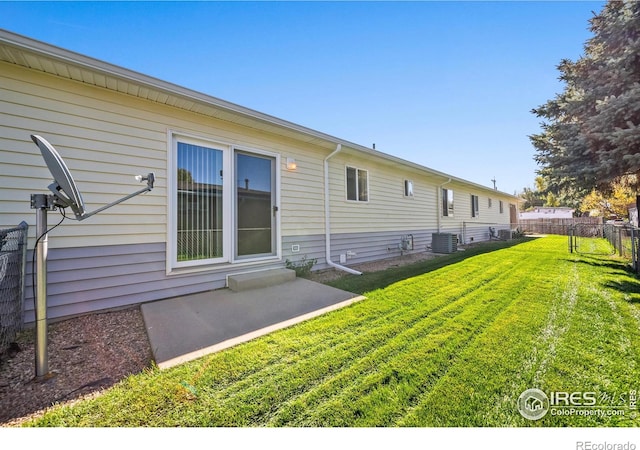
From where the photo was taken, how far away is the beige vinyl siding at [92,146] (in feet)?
9.09

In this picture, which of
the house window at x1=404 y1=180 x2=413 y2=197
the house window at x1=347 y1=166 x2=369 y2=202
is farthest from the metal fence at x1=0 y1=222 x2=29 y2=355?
the house window at x1=404 y1=180 x2=413 y2=197

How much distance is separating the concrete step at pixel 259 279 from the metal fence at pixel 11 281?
2257 mm

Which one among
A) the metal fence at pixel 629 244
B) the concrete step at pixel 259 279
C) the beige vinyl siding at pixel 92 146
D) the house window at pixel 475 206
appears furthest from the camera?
the house window at pixel 475 206

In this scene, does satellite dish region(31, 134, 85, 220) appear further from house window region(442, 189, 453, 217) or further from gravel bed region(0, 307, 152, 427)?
house window region(442, 189, 453, 217)

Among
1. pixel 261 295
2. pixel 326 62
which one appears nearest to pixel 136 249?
pixel 261 295

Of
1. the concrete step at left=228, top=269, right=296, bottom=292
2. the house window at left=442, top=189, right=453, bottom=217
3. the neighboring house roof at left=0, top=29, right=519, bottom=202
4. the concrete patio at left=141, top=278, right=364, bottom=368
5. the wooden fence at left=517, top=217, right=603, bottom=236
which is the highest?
the neighboring house roof at left=0, top=29, right=519, bottom=202

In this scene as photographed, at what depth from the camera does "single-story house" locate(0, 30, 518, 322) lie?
283cm

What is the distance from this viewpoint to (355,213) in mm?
6633

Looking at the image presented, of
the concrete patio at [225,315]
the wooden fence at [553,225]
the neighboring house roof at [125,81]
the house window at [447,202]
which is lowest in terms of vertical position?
the concrete patio at [225,315]

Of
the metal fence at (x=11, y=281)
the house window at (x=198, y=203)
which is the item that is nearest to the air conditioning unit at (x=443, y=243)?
the house window at (x=198, y=203)

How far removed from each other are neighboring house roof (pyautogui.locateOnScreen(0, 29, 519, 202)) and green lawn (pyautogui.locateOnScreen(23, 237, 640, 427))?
11.0 feet

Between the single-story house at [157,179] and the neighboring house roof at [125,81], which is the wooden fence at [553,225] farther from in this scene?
the neighboring house roof at [125,81]

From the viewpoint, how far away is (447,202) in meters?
10.8

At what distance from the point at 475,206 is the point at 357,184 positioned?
9553mm
